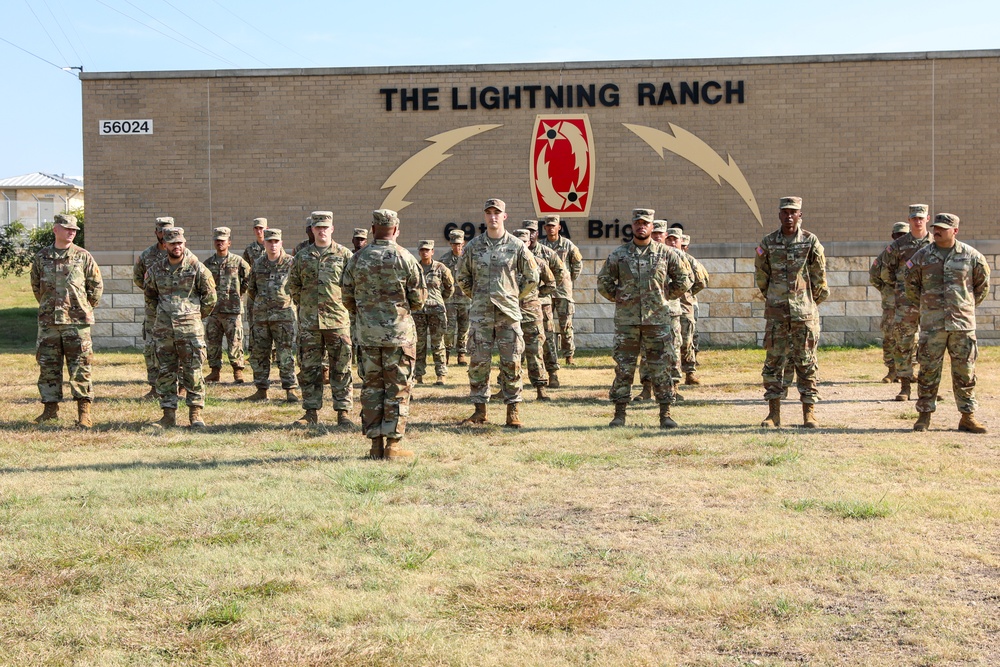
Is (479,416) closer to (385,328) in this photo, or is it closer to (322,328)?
(322,328)

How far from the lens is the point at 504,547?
6242mm

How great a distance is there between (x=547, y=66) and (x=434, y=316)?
6.59m

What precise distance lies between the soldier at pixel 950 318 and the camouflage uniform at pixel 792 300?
3.26ft

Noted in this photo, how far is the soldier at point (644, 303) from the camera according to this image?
10477 mm

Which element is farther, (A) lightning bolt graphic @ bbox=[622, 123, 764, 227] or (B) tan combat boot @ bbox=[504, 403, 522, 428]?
(A) lightning bolt graphic @ bbox=[622, 123, 764, 227]

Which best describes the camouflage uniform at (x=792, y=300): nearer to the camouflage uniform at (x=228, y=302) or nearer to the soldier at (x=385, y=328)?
the soldier at (x=385, y=328)

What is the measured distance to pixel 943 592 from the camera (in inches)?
211

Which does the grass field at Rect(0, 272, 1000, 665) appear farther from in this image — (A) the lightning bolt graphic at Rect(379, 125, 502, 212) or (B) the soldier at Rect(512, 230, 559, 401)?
(A) the lightning bolt graphic at Rect(379, 125, 502, 212)

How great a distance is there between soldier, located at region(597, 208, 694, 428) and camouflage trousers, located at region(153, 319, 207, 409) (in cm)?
408

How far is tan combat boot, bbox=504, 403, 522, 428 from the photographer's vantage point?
1075 cm

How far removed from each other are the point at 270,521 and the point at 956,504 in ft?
14.7

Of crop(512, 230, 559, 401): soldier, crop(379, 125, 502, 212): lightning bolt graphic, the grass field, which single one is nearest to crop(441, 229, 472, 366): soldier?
crop(379, 125, 502, 212): lightning bolt graphic

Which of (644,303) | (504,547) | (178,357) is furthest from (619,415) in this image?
(504,547)

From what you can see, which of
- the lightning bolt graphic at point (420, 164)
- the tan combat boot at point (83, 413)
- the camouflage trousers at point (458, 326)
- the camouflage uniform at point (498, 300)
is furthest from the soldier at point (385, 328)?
the lightning bolt graphic at point (420, 164)
